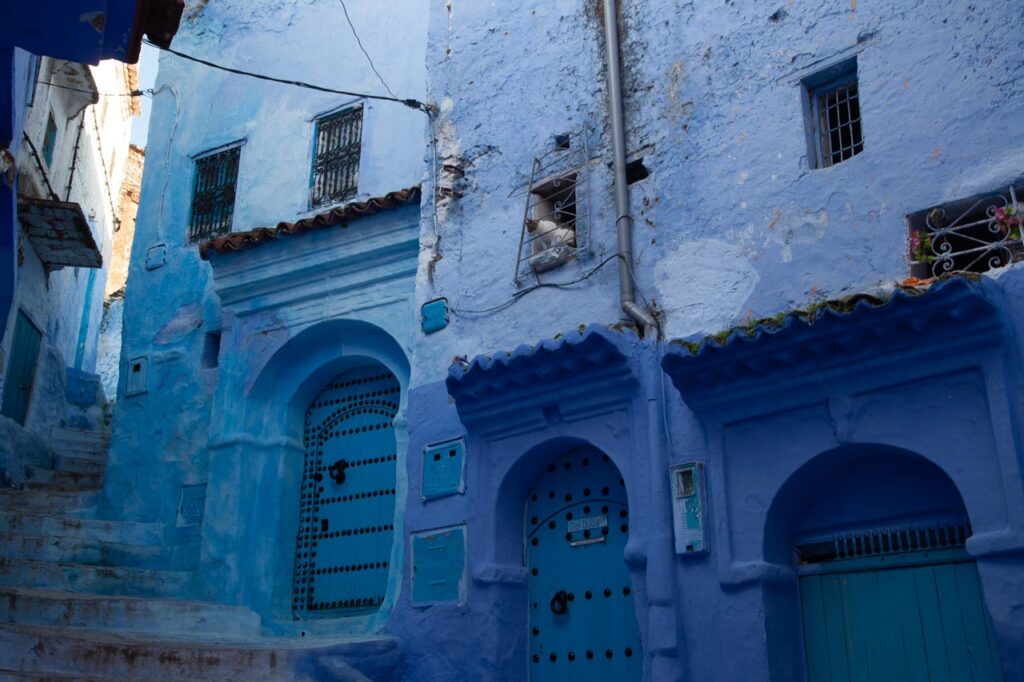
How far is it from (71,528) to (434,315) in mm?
3790

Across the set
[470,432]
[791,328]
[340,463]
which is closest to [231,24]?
[340,463]

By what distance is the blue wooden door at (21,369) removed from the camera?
1263 centimetres

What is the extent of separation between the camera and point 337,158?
1117 centimetres

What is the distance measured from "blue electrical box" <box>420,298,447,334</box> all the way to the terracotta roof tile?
1.09m

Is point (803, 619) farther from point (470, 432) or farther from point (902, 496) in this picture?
point (470, 432)

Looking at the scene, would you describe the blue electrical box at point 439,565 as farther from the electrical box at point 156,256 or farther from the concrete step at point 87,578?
the electrical box at point 156,256

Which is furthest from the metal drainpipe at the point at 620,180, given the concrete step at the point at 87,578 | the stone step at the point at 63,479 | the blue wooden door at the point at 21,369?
the blue wooden door at the point at 21,369

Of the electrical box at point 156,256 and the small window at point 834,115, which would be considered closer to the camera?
the small window at point 834,115

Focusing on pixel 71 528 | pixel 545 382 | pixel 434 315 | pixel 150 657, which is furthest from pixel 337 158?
pixel 150 657

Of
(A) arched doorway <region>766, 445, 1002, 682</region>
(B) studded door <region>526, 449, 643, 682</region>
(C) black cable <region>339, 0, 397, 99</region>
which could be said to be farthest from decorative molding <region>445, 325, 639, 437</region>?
(C) black cable <region>339, 0, 397, 99</region>

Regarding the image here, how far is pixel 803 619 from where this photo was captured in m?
6.62

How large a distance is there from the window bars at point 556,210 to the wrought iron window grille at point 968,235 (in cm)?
253

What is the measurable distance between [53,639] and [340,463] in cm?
344

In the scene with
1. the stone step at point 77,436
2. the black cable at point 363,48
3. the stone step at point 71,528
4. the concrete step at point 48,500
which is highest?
the black cable at point 363,48
